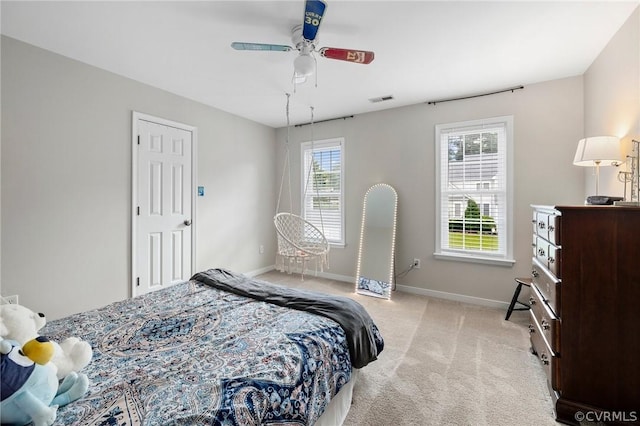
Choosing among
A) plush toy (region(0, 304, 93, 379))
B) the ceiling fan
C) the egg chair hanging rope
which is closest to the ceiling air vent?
the egg chair hanging rope

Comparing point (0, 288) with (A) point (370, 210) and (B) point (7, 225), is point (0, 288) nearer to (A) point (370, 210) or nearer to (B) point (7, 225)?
(B) point (7, 225)

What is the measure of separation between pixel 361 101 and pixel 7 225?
3796 mm

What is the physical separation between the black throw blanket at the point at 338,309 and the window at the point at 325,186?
2381mm

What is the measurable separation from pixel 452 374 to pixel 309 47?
2.68 meters

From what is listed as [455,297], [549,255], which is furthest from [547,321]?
[455,297]

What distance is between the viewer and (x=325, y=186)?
4691mm

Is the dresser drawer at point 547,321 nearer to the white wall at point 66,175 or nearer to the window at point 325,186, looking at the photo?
the window at point 325,186

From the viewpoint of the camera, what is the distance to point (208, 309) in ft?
5.85

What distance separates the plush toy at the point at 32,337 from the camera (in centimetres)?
95

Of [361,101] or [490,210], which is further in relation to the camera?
[361,101]

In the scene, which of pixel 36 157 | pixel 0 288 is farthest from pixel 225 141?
pixel 0 288

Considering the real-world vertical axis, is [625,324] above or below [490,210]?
below

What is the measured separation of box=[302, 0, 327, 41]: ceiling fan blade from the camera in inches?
68.7

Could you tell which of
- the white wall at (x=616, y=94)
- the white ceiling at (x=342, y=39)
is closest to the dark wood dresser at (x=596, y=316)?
the white wall at (x=616, y=94)
